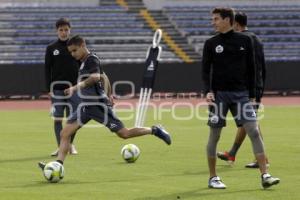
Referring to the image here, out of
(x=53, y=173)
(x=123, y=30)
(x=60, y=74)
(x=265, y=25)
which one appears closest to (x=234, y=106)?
(x=53, y=173)

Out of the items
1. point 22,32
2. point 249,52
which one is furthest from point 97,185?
point 22,32

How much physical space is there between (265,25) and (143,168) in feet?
129

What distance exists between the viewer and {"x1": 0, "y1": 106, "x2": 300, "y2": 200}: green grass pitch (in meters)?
10.9

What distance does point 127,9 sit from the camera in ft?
A: 171

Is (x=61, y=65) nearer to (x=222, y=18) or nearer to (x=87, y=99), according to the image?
(x=87, y=99)

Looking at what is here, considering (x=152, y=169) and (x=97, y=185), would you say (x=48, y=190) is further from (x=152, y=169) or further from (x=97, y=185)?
(x=152, y=169)

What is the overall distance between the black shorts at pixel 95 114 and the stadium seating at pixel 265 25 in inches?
1388

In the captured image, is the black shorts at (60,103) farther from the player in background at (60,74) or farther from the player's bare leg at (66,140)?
the player's bare leg at (66,140)

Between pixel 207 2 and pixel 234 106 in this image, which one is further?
pixel 207 2

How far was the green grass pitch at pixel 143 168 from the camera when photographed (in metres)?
10.9

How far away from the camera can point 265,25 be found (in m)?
52.4

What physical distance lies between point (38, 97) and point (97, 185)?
28.3 metres

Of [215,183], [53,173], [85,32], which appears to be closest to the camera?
[215,183]

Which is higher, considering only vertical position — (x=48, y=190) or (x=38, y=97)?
(x=48, y=190)
